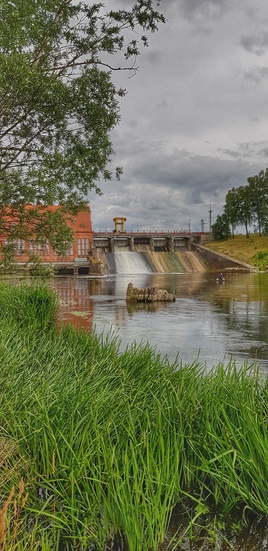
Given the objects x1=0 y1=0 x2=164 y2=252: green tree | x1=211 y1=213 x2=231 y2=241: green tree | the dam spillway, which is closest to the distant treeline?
x1=211 y1=213 x2=231 y2=241: green tree

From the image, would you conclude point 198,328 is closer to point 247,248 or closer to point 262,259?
point 262,259

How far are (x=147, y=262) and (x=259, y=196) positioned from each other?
34.3m

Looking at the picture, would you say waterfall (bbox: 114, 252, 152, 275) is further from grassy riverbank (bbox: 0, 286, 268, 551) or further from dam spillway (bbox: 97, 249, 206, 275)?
grassy riverbank (bbox: 0, 286, 268, 551)

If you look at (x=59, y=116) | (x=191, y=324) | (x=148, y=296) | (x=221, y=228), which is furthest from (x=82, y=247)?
(x=59, y=116)

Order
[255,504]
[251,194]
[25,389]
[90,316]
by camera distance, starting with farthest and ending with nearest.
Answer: [251,194] → [90,316] → [25,389] → [255,504]

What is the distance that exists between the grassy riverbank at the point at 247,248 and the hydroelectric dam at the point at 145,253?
508 centimetres

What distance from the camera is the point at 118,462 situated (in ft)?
14.6

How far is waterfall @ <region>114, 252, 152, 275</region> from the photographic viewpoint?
252ft

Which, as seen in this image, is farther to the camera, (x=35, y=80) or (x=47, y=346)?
(x=47, y=346)

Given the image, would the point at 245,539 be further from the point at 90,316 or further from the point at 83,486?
the point at 90,316

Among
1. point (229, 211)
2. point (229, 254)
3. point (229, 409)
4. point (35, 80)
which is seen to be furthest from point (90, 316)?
point (229, 211)

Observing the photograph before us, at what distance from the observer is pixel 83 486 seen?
412 centimetres

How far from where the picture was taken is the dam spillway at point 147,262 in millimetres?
76875

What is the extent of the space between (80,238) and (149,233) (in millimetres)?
16818
